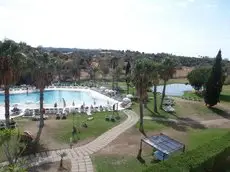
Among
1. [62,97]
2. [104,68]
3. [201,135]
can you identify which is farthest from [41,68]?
[104,68]

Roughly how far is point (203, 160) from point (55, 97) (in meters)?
52.5

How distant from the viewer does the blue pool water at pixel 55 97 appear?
66.3 meters

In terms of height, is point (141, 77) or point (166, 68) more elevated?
point (166, 68)

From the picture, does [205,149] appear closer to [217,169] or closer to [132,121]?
[217,169]

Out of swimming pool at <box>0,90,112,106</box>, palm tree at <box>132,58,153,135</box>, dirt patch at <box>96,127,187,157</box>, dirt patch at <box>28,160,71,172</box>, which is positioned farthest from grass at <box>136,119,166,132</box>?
swimming pool at <box>0,90,112,106</box>

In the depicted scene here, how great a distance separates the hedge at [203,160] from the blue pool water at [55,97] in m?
42.7

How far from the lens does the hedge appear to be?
21.1 meters

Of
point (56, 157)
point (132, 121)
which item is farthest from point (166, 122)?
point (56, 157)

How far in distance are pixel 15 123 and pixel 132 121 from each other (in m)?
17.6

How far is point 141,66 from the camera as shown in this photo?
4297 centimetres

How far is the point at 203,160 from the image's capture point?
2308 centimetres

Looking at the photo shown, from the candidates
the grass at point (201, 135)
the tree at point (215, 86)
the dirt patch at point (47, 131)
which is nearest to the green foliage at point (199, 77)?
the tree at point (215, 86)

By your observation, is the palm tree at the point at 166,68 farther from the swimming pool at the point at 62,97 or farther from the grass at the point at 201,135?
the grass at the point at 201,135

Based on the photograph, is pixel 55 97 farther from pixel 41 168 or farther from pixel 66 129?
pixel 41 168
